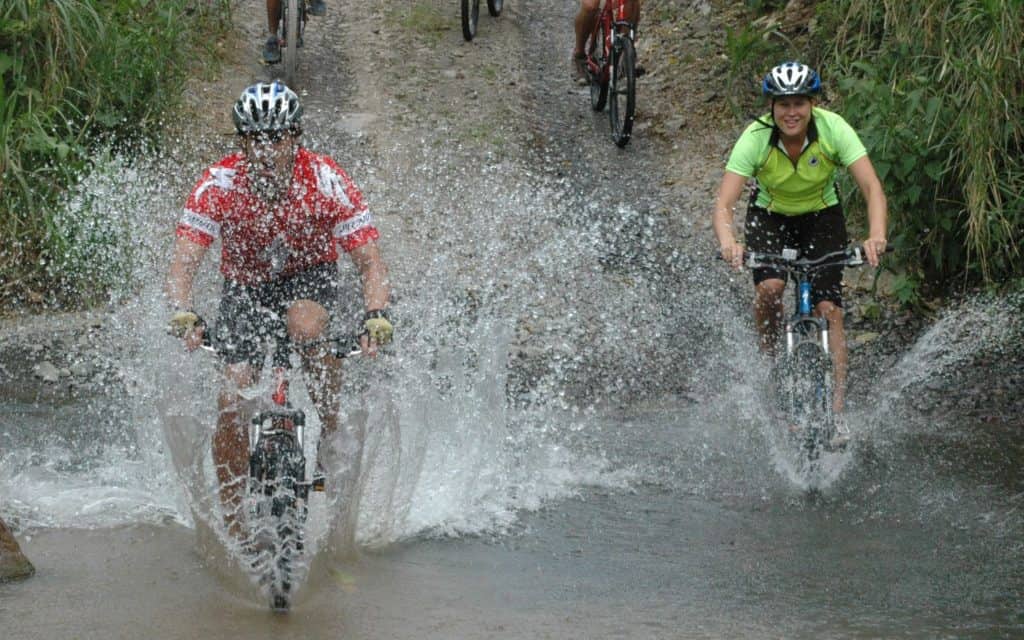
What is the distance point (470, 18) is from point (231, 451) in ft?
31.8

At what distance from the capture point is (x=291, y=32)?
490 inches

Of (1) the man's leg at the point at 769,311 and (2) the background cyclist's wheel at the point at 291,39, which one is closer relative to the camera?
Answer: (1) the man's leg at the point at 769,311

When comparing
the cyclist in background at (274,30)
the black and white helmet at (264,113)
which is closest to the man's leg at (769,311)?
the black and white helmet at (264,113)

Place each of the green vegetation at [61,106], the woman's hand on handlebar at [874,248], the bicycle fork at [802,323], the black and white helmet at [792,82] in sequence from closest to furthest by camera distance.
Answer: the woman's hand on handlebar at [874,248] → the black and white helmet at [792,82] → the bicycle fork at [802,323] → the green vegetation at [61,106]

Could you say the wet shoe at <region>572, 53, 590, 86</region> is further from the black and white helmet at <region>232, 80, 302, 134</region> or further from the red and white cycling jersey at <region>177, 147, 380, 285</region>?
the black and white helmet at <region>232, 80, 302, 134</region>

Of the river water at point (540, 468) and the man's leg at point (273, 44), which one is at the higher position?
the man's leg at point (273, 44)

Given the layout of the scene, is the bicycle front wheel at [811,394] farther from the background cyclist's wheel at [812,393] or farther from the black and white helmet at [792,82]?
the black and white helmet at [792,82]

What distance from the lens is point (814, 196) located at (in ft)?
22.5

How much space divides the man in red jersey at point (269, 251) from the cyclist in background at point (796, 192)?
73.9 inches

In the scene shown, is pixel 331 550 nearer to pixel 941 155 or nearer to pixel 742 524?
pixel 742 524

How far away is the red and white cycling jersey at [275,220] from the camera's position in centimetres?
513

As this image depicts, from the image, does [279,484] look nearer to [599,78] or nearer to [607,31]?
[607,31]

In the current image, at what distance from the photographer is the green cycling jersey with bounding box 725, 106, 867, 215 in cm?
662

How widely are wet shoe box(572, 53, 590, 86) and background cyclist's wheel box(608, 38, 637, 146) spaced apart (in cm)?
96
